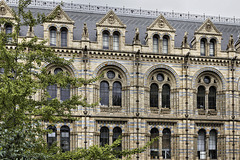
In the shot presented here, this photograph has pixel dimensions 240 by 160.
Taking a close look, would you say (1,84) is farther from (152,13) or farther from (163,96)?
(152,13)

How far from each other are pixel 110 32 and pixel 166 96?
8.99m

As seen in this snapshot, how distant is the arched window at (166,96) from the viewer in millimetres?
35088

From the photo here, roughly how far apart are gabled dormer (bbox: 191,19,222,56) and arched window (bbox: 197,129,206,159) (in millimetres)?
8505

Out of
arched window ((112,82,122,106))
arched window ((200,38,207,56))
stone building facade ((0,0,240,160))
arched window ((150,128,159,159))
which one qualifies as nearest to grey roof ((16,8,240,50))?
stone building facade ((0,0,240,160))

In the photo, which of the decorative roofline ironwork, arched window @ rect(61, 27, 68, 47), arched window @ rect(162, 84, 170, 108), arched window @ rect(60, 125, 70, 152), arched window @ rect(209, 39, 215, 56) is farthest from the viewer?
the decorative roofline ironwork

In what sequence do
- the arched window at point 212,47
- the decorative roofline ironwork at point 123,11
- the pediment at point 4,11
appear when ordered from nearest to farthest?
the pediment at point 4,11 → the arched window at point 212,47 → the decorative roofline ironwork at point 123,11

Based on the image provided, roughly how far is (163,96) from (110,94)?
226 inches

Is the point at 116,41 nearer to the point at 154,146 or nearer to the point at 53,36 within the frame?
the point at 53,36

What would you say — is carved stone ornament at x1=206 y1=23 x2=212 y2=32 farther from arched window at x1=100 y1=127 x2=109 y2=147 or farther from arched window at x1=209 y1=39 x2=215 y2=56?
arched window at x1=100 y1=127 x2=109 y2=147

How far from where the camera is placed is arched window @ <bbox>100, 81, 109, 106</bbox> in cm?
3391

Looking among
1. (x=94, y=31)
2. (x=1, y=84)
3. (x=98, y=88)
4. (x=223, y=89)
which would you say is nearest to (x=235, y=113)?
(x=223, y=89)

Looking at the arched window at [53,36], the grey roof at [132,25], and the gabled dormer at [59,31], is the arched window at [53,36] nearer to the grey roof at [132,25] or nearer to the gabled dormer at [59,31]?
the gabled dormer at [59,31]

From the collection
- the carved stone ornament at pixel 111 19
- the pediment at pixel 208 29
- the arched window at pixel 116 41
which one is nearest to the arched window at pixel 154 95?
the arched window at pixel 116 41

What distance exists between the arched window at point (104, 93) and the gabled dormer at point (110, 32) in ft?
12.3
